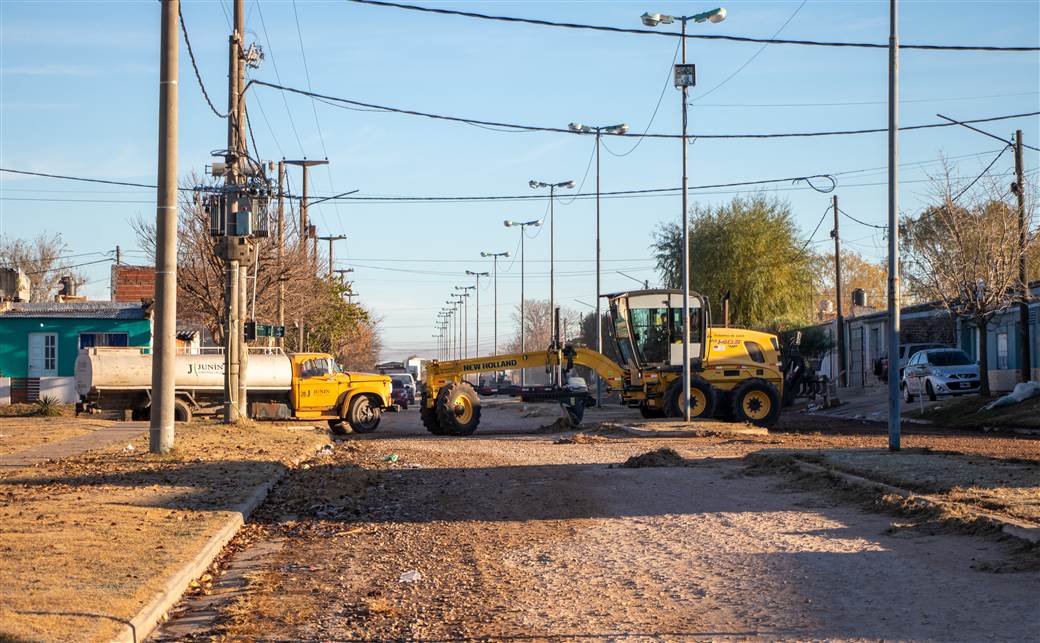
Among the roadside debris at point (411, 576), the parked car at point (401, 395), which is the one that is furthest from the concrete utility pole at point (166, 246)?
the parked car at point (401, 395)

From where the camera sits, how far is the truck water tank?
32.6 meters

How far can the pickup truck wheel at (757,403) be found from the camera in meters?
32.2

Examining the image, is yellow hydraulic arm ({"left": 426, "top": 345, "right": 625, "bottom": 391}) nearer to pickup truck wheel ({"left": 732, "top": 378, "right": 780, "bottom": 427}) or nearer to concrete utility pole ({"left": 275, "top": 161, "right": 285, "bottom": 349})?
pickup truck wheel ({"left": 732, "top": 378, "right": 780, "bottom": 427})

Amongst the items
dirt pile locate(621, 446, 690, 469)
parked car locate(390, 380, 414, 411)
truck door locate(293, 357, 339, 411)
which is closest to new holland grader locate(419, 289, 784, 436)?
truck door locate(293, 357, 339, 411)

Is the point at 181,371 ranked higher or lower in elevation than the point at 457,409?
higher

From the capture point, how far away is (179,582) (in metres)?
8.91

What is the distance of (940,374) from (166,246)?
29473 millimetres

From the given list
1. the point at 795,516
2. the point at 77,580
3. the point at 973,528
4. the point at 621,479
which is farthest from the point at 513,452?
the point at 77,580

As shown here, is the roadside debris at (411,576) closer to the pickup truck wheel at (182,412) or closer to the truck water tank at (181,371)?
the truck water tank at (181,371)

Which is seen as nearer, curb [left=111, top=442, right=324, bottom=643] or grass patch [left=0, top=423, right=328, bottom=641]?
curb [left=111, top=442, right=324, bottom=643]

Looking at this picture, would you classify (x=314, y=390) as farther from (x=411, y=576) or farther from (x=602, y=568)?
(x=602, y=568)

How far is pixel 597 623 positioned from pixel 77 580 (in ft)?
12.6

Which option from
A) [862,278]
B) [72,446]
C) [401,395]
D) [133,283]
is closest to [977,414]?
[72,446]

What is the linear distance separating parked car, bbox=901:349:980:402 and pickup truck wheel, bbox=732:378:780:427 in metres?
9.16
